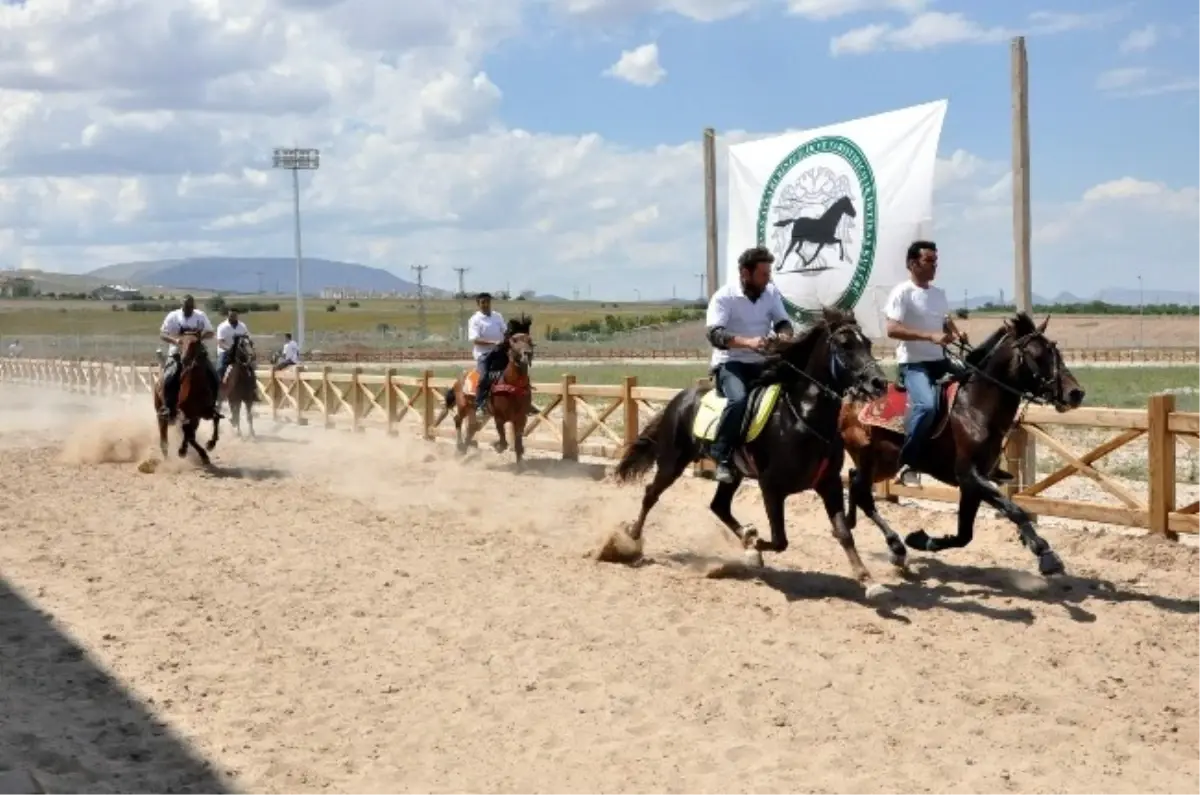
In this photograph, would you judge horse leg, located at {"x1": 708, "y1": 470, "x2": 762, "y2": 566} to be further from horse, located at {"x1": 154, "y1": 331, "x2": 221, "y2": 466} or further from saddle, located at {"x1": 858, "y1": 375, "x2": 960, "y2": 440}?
horse, located at {"x1": 154, "y1": 331, "x2": 221, "y2": 466}

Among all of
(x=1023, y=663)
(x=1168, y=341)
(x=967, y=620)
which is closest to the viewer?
(x=1023, y=663)

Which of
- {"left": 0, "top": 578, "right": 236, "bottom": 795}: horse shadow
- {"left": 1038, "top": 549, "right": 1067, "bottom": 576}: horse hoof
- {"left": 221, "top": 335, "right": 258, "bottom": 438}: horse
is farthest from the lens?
{"left": 221, "top": 335, "right": 258, "bottom": 438}: horse

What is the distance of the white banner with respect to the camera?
482 inches

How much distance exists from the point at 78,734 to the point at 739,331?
5.62 m

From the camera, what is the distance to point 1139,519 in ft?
35.6

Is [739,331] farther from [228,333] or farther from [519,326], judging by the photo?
[228,333]

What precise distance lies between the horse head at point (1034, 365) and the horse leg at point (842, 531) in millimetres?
1488

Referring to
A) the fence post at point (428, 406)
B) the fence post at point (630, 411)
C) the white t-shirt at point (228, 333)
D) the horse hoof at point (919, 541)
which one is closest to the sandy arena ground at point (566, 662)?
the horse hoof at point (919, 541)

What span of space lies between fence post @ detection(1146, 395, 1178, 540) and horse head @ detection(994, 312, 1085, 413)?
73.7 inches

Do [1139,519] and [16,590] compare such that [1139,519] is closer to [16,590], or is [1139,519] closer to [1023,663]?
[1023,663]

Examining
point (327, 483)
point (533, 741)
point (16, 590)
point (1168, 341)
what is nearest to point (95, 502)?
point (327, 483)

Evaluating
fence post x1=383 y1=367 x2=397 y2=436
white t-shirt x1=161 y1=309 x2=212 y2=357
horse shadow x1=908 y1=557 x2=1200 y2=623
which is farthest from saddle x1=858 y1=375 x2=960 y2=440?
fence post x1=383 y1=367 x2=397 y2=436

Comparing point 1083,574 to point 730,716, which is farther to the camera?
point 1083,574

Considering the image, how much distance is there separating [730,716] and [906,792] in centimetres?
117
